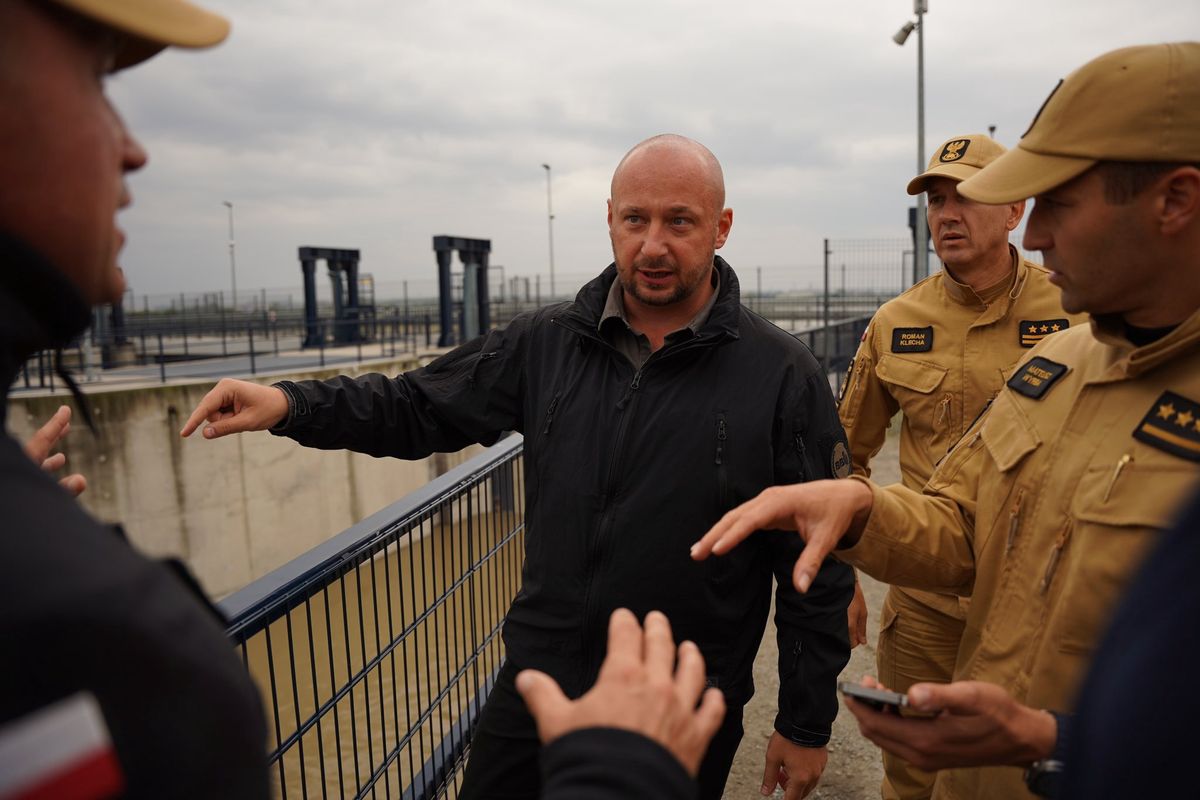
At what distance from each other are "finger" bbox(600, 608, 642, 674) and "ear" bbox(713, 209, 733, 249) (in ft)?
5.65

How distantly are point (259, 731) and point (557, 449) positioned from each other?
164 cm

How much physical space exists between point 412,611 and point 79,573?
2535 millimetres

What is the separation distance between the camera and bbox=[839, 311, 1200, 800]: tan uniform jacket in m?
1.53

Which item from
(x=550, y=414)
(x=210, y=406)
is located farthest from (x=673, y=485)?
(x=210, y=406)

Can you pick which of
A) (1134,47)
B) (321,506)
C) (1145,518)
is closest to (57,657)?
(1145,518)

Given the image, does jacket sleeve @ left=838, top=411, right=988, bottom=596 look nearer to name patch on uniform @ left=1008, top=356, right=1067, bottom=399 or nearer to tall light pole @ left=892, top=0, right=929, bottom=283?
name patch on uniform @ left=1008, top=356, right=1067, bottom=399

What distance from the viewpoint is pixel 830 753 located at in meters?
3.81

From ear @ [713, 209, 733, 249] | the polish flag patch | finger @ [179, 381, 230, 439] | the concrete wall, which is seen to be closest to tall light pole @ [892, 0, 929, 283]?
the concrete wall

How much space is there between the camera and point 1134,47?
61.9 inches

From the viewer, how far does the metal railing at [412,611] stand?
2.01 metres

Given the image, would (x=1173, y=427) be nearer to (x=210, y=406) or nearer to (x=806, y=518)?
(x=806, y=518)

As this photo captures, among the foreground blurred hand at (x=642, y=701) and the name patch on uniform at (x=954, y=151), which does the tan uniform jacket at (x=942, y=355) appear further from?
the foreground blurred hand at (x=642, y=701)

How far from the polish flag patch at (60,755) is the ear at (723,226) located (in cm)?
226

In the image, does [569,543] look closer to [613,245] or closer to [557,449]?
[557,449]
